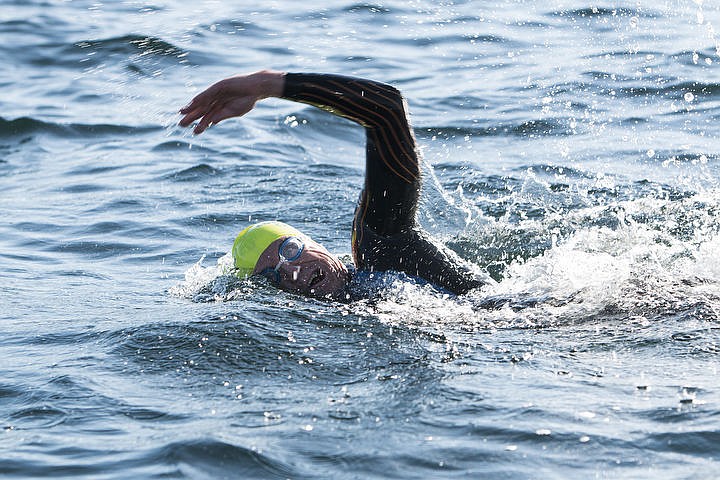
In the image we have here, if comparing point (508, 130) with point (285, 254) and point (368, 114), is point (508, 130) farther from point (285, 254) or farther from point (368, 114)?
point (368, 114)

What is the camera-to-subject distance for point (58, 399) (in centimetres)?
495

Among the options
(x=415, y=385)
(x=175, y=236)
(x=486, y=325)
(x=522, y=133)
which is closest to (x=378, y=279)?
(x=486, y=325)

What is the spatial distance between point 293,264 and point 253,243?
1.13 ft

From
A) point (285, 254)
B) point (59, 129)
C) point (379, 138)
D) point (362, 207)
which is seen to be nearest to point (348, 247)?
point (285, 254)

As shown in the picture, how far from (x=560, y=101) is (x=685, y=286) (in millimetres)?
6356

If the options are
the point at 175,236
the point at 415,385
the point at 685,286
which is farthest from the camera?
the point at 175,236

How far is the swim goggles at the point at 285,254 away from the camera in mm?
6285

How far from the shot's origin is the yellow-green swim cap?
6.42 meters

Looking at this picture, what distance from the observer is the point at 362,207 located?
612cm

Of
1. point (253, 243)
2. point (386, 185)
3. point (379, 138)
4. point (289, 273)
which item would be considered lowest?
point (289, 273)

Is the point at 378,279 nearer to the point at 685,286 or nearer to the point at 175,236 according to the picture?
the point at 685,286

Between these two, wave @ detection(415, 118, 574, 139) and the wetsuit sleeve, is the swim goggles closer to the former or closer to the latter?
the wetsuit sleeve

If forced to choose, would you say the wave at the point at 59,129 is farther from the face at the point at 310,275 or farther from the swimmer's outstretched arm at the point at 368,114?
the swimmer's outstretched arm at the point at 368,114

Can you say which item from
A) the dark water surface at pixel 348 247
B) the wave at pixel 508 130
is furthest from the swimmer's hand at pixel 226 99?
the wave at pixel 508 130
